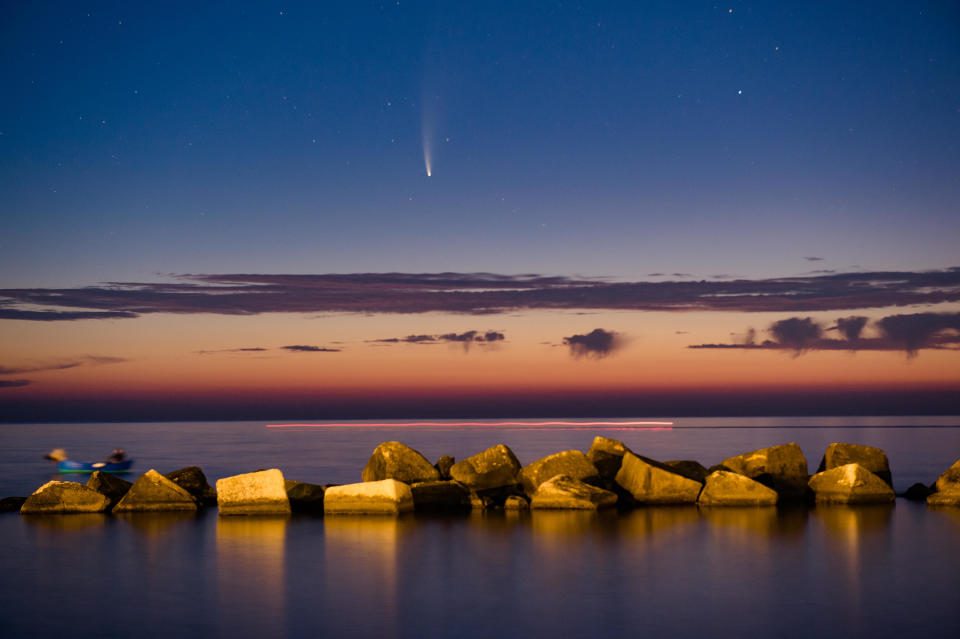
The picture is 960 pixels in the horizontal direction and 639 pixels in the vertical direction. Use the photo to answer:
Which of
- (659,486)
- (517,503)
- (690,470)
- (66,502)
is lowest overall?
(517,503)

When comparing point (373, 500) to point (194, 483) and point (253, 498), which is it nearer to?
point (253, 498)

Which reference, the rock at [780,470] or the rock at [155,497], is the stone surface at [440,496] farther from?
the rock at [780,470]

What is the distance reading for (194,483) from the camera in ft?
82.7

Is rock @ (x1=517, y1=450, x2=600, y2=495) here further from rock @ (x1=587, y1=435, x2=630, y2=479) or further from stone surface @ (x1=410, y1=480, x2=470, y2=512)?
stone surface @ (x1=410, y1=480, x2=470, y2=512)

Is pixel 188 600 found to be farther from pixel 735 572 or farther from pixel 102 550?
pixel 735 572

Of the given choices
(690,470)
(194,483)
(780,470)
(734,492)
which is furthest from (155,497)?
(780,470)

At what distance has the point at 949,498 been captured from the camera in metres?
23.5

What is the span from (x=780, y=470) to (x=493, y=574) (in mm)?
11897

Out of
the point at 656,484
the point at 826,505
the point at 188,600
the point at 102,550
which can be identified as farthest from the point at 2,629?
the point at 826,505

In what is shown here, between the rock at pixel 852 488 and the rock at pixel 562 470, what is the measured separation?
5.60 metres

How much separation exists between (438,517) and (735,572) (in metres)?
8.39

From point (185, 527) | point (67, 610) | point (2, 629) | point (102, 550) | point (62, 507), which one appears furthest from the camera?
point (62, 507)

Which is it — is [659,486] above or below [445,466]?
below

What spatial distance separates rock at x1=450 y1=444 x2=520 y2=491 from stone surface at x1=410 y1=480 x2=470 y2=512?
450mm
